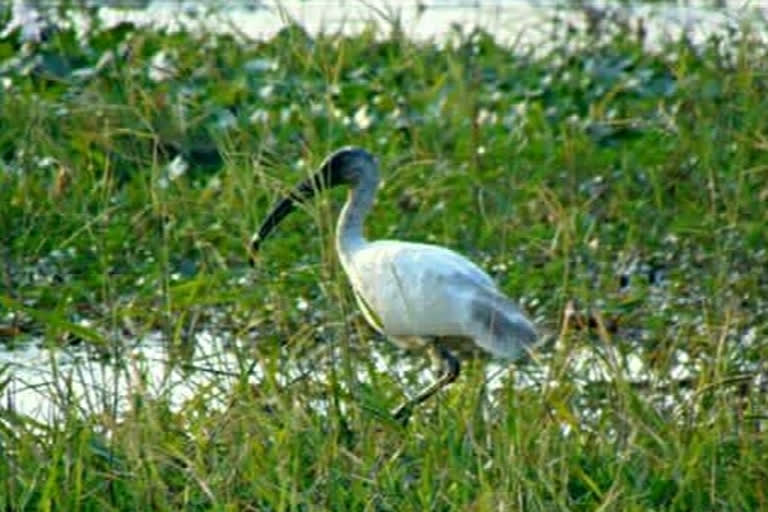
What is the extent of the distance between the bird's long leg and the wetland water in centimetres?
12

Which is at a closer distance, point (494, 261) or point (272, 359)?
point (272, 359)

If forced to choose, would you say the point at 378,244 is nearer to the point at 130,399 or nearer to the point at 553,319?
the point at 553,319

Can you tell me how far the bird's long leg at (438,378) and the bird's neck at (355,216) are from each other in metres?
0.39

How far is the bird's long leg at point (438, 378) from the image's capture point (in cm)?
581

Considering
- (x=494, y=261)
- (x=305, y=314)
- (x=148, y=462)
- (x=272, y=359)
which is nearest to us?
(x=148, y=462)

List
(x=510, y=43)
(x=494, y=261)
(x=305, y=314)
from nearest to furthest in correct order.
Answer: (x=305, y=314) → (x=494, y=261) → (x=510, y=43)

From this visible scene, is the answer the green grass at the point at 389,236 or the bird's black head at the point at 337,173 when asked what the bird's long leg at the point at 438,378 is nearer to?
the green grass at the point at 389,236

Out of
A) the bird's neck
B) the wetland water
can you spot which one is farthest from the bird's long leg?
the bird's neck

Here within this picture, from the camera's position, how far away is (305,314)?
284 inches

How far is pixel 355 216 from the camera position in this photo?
279 inches

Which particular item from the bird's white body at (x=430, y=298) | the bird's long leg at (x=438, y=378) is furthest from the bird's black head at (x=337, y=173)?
the bird's long leg at (x=438, y=378)

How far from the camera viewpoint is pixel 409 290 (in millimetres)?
6562

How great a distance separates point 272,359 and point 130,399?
0.42 m

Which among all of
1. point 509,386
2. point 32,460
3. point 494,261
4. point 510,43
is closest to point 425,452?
point 509,386
